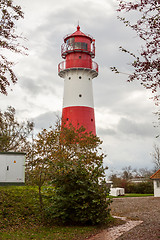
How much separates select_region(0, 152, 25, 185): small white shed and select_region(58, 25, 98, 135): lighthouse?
30.1 ft

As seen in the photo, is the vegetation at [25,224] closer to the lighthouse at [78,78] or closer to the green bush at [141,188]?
the lighthouse at [78,78]

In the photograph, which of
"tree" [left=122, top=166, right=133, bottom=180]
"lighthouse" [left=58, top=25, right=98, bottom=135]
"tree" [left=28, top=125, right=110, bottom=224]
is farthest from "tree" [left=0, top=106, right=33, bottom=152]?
"tree" [left=122, top=166, right=133, bottom=180]

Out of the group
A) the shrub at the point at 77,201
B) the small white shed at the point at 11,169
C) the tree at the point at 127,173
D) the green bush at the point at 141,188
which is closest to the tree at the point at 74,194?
the shrub at the point at 77,201

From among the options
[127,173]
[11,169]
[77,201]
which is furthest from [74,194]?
[127,173]

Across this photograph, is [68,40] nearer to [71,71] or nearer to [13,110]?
[71,71]

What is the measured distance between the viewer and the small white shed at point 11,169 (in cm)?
1680

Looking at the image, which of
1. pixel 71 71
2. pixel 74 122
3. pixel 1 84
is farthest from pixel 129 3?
pixel 71 71

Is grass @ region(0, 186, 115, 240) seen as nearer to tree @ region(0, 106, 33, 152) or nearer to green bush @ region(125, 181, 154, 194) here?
tree @ region(0, 106, 33, 152)

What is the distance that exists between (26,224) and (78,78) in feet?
60.0

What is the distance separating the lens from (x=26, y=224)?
11.0 m

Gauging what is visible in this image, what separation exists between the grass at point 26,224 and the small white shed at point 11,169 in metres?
2.69

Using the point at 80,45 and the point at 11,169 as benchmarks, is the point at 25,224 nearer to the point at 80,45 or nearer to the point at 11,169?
the point at 11,169

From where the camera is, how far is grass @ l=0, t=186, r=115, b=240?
9.58m

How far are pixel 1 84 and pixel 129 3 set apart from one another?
12.7ft
